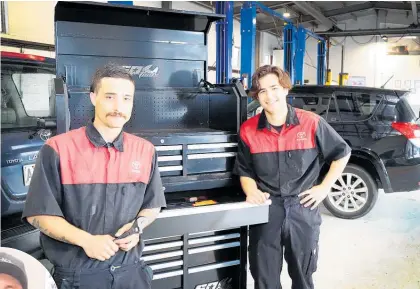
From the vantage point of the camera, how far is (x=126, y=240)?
1.30 m

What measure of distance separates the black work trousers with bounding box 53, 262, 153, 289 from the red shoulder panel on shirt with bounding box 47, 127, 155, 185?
31 centimetres

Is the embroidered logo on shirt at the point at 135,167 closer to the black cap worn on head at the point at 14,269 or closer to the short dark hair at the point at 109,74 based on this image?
the short dark hair at the point at 109,74

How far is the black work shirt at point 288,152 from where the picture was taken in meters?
1.81

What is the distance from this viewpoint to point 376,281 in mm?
2654

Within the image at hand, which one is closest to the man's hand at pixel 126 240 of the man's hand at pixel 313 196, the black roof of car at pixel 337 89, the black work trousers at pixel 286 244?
the black work trousers at pixel 286 244

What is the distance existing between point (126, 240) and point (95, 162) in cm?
30

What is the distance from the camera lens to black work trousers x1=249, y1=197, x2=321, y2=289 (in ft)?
5.90

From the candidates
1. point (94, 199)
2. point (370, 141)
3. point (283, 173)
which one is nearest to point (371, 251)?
point (370, 141)

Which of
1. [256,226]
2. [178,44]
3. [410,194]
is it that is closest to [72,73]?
[178,44]

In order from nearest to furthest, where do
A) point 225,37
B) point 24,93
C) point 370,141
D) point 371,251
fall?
point 24,93
point 371,251
point 370,141
point 225,37

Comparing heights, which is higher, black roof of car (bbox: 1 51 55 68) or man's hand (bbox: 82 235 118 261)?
black roof of car (bbox: 1 51 55 68)

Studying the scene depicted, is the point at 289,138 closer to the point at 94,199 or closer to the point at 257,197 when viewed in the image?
the point at 257,197

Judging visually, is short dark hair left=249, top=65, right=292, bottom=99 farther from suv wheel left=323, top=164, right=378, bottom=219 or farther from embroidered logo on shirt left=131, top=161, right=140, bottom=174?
suv wheel left=323, top=164, right=378, bottom=219

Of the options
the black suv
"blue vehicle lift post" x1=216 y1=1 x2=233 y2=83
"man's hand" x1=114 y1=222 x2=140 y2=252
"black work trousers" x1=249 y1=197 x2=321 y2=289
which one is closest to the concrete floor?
the black suv
